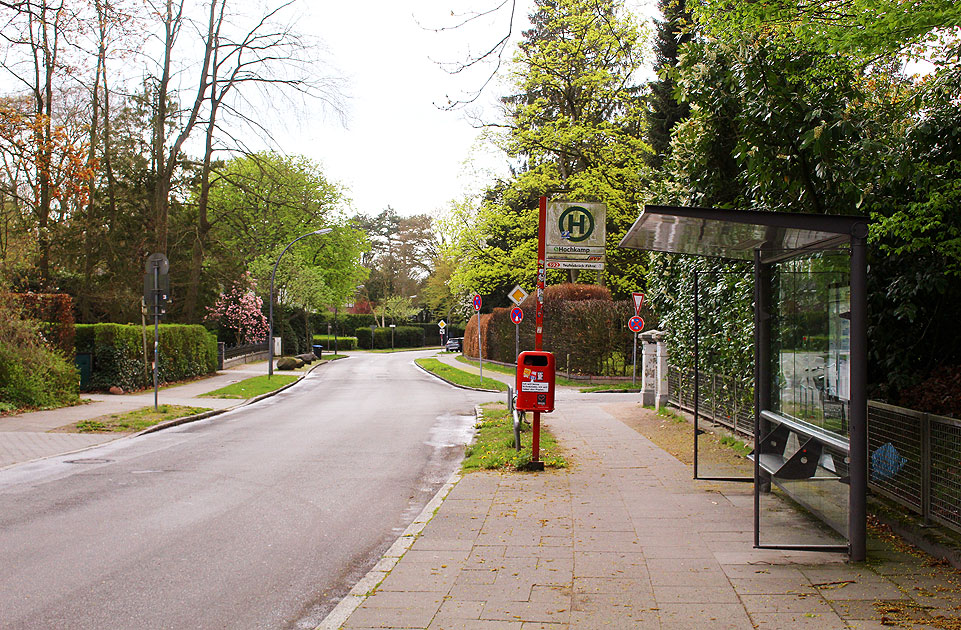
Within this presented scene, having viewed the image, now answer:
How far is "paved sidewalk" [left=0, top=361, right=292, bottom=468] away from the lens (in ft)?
40.3

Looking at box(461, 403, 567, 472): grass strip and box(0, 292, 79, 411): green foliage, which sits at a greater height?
box(0, 292, 79, 411): green foliage

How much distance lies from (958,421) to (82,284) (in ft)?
108

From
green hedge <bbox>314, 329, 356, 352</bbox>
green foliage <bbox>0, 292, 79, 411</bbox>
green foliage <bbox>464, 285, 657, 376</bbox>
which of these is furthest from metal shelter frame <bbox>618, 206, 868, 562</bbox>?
green hedge <bbox>314, 329, 356, 352</bbox>

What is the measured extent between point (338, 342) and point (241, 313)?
1146 inches

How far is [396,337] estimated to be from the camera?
276ft

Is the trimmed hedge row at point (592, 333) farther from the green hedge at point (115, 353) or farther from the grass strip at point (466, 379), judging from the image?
the green hedge at point (115, 353)

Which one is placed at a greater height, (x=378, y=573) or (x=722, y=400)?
(x=722, y=400)

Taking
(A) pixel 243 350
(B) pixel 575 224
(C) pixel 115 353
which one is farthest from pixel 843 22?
(A) pixel 243 350

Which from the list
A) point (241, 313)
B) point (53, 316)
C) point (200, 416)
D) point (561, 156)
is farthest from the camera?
point (241, 313)

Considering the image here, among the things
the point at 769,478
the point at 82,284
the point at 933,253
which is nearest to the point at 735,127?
the point at 933,253

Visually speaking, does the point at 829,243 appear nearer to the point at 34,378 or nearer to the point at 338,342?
the point at 34,378

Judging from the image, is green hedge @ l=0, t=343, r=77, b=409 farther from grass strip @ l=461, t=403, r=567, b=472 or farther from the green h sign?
the green h sign

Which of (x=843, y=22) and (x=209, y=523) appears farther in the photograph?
(x=209, y=523)

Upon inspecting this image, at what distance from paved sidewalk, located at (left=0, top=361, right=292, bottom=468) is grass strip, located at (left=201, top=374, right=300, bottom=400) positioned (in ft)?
2.08
